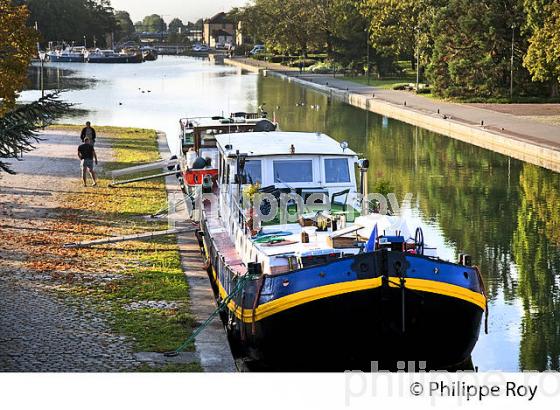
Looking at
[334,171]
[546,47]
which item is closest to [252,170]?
[334,171]

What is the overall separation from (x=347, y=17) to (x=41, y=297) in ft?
234

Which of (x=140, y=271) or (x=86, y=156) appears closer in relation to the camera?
(x=140, y=271)

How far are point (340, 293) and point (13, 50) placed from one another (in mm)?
18244

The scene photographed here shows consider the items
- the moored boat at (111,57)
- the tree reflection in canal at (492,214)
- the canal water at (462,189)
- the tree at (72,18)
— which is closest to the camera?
the tree reflection in canal at (492,214)

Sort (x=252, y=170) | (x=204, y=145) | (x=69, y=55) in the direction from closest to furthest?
(x=252, y=170), (x=204, y=145), (x=69, y=55)

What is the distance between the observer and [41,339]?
14.0 metres

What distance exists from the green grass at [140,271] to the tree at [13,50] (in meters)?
3.13

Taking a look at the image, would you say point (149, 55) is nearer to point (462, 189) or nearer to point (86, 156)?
point (462, 189)

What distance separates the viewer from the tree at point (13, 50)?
1113 inches

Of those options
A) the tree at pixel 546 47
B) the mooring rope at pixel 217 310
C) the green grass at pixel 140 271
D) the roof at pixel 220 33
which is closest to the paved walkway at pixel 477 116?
the tree at pixel 546 47

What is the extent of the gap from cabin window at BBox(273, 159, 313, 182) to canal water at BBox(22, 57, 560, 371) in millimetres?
1283

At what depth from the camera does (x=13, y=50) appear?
1161 inches

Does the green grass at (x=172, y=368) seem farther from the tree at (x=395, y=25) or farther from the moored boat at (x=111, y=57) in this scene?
the moored boat at (x=111, y=57)
